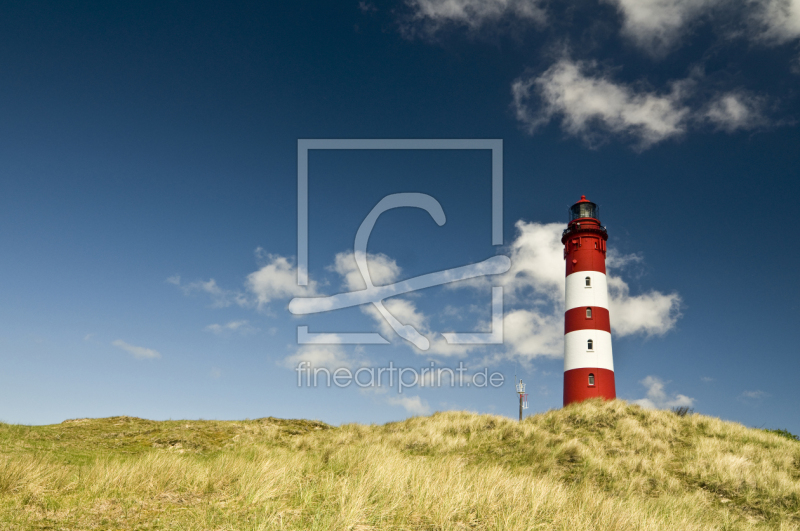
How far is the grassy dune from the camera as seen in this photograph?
566cm

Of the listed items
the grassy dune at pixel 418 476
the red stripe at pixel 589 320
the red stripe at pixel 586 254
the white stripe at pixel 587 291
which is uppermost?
the red stripe at pixel 586 254

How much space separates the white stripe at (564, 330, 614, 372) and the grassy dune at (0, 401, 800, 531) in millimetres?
2542

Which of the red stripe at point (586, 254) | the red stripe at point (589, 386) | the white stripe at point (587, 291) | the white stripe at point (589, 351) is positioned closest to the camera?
the red stripe at point (589, 386)

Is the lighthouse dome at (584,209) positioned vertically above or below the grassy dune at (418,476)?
above

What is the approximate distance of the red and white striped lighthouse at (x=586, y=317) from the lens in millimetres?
23938

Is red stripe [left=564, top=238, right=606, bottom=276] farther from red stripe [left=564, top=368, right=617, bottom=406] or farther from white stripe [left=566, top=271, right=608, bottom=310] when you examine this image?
red stripe [left=564, top=368, right=617, bottom=406]

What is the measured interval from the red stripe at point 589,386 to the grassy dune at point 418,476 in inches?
65.3

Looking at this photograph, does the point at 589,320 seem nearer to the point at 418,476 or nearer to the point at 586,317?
the point at 586,317

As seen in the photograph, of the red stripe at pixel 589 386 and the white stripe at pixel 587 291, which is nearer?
the red stripe at pixel 589 386

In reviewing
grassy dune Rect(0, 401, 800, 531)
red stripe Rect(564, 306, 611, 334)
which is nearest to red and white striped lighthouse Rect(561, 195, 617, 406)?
red stripe Rect(564, 306, 611, 334)

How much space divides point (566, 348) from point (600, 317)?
7.87ft

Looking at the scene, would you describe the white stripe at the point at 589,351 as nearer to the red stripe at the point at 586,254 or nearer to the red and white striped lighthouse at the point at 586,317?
the red and white striped lighthouse at the point at 586,317

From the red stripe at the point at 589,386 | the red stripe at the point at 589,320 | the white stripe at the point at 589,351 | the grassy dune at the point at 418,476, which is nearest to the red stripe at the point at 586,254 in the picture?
the red stripe at the point at 589,320

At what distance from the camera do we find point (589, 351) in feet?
79.2
